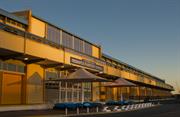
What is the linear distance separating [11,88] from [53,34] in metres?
10.9

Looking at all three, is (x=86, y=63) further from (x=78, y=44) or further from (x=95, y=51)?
(x=95, y=51)

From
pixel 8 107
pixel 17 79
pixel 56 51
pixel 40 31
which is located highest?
pixel 40 31

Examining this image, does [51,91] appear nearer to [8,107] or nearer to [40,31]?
[40,31]

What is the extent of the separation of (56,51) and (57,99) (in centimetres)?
777

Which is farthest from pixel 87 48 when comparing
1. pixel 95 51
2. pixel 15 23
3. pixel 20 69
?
pixel 15 23

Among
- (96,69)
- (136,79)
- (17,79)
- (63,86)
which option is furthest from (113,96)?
(17,79)

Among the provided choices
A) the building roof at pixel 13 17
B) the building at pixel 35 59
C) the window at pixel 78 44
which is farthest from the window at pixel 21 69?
the window at pixel 78 44

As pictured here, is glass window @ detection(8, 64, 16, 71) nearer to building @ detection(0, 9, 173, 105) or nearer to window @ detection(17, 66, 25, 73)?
building @ detection(0, 9, 173, 105)

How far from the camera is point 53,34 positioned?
137 ft

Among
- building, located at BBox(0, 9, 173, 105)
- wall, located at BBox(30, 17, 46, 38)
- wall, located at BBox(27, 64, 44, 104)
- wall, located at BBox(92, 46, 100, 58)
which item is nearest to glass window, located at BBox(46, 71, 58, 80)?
building, located at BBox(0, 9, 173, 105)

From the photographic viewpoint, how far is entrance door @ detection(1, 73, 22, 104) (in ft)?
106

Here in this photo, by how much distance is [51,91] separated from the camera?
135 ft

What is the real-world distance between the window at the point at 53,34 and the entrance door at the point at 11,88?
7875 millimetres

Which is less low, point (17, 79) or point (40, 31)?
point (40, 31)
